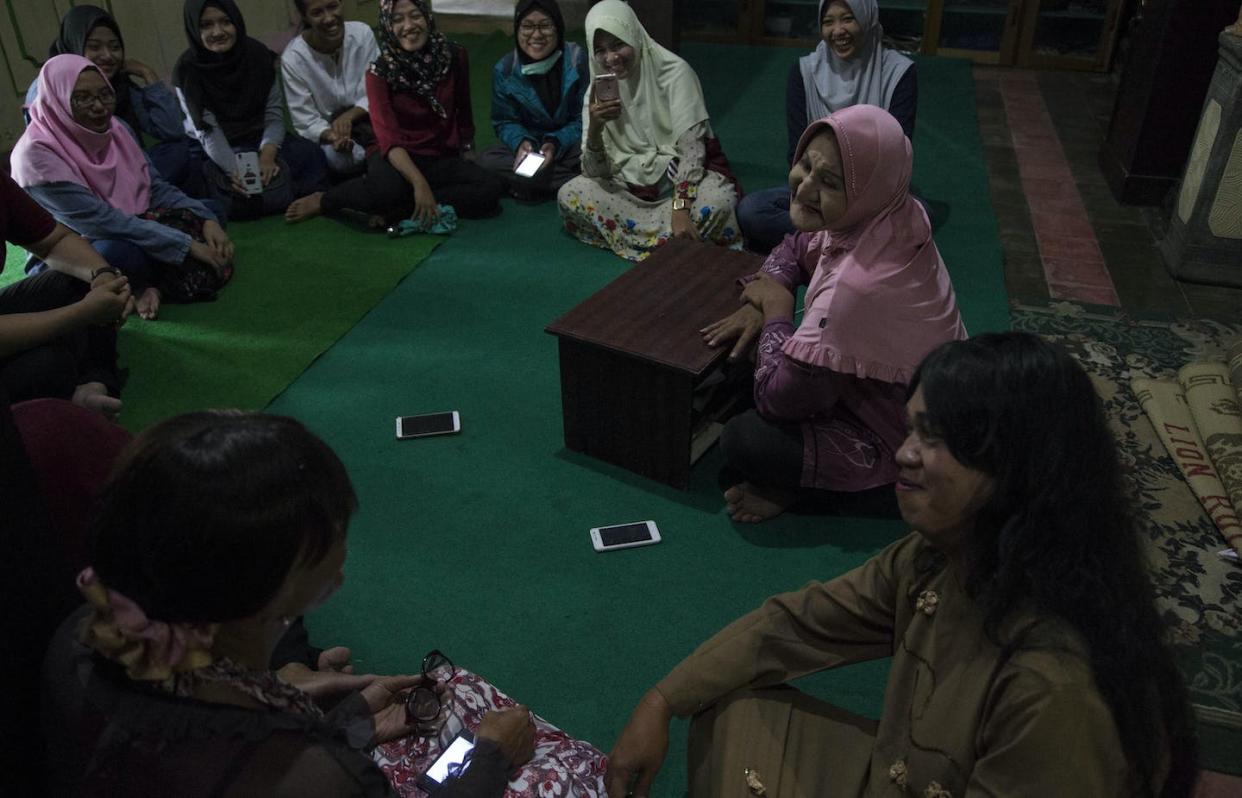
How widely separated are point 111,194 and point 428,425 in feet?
5.42

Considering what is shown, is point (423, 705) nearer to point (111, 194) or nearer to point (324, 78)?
point (111, 194)

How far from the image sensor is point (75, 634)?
1.09 metres

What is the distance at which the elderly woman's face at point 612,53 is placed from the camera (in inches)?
147

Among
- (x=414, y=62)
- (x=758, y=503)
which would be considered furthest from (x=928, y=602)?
(x=414, y=62)

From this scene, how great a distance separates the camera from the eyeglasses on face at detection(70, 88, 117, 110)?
3344 mm

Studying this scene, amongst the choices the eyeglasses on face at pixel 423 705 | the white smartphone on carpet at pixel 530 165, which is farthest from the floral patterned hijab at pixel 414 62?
the eyeglasses on face at pixel 423 705

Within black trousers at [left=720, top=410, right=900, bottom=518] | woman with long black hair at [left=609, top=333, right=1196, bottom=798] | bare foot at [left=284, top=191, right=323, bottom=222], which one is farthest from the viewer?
bare foot at [left=284, top=191, right=323, bottom=222]

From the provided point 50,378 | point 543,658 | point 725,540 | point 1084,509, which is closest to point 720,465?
point 725,540

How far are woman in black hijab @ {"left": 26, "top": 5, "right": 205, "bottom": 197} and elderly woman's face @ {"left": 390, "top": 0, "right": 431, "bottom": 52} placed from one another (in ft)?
3.58

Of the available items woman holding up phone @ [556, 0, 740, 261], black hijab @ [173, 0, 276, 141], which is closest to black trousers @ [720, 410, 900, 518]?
woman holding up phone @ [556, 0, 740, 261]

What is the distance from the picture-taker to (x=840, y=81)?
4012mm

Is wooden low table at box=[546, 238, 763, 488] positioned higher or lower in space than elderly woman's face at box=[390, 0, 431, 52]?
lower

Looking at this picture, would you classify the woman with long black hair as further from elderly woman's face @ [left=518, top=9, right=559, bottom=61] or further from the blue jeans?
elderly woman's face @ [left=518, top=9, right=559, bottom=61]

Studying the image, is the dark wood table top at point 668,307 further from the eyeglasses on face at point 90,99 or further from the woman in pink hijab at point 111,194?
the eyeglasses on face at point 90,99
